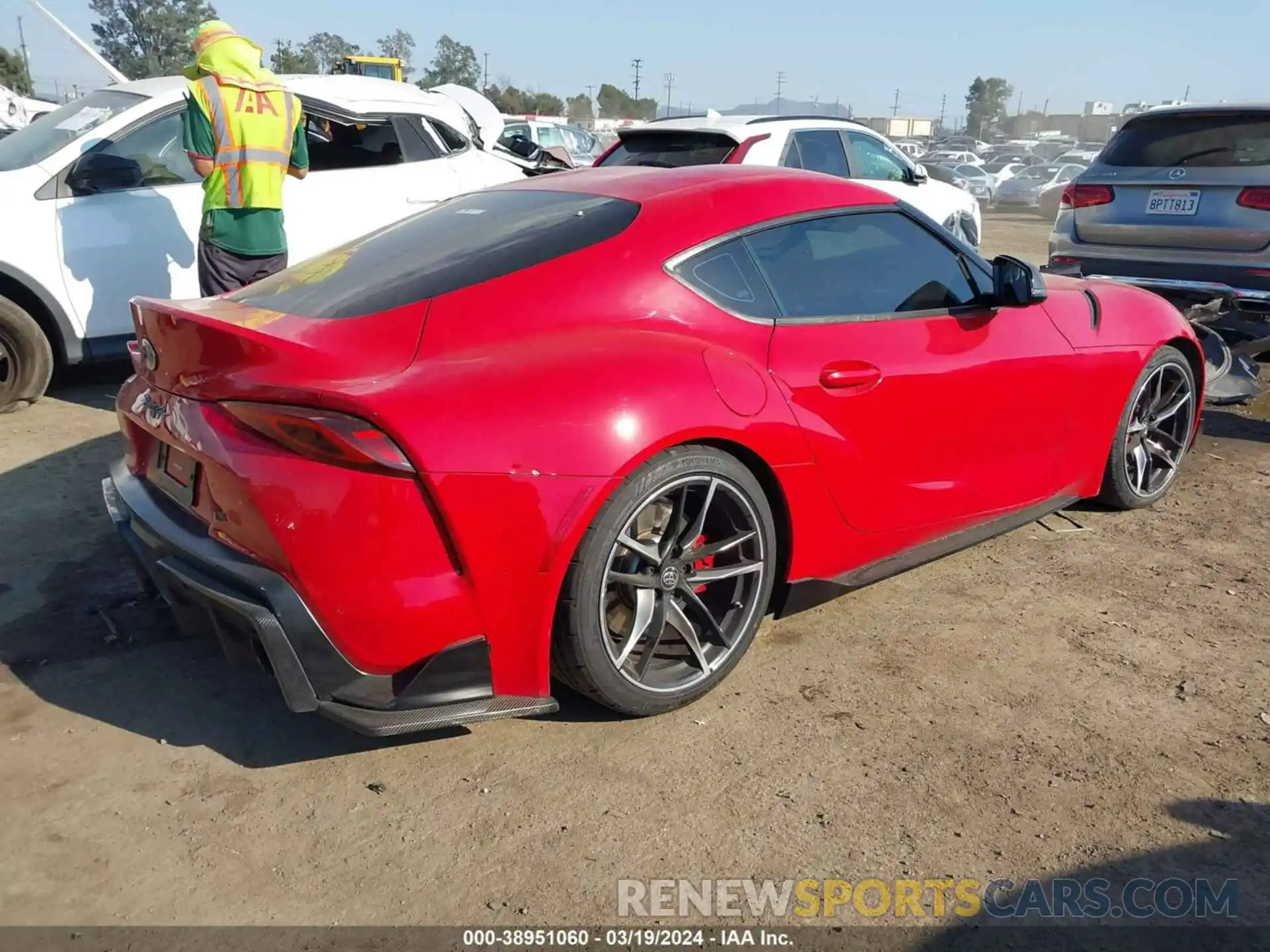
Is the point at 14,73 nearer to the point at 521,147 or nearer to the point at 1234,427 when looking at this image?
the point at 521,147

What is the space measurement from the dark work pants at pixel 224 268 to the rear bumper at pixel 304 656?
10.3 feet

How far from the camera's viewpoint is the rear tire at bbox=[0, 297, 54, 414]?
5.72m

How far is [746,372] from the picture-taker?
297 centimetres

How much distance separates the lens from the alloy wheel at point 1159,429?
4.50 metres

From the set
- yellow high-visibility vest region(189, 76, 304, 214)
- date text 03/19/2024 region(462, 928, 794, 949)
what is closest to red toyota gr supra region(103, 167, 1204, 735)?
date text 03/19/2024 region(462, 928, 794, 949)

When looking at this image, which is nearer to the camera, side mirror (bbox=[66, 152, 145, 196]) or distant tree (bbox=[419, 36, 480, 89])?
side mirror (bbox=[66, 152, 145, 196])

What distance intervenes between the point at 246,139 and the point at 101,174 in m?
1.27

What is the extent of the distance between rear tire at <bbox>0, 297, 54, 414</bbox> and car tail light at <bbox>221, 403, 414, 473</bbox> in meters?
4.24

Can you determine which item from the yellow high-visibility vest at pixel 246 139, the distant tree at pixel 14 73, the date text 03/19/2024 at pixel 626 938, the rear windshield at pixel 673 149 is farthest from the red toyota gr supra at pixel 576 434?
the distant tree at pixel 14 73

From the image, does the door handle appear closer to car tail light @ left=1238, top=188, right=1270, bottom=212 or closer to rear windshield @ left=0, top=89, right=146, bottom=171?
car tail light @ left=1238, top=188, right=1270, bottom=212

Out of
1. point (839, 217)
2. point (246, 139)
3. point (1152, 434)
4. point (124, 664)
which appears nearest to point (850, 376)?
point (839, 217)

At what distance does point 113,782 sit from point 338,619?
2.79 ft

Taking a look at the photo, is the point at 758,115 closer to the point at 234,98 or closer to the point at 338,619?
the point at 234,98

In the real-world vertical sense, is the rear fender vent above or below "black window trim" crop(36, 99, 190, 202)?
below
